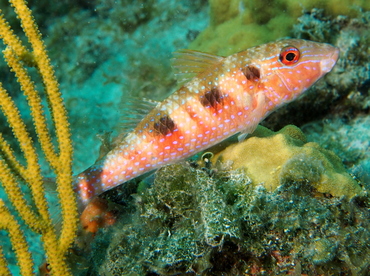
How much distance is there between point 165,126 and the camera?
3.42 metres

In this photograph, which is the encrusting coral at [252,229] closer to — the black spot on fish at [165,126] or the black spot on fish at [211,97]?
the black spot on fish at [165,126]

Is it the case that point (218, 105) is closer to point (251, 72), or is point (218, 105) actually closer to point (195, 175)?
point (251, 72)

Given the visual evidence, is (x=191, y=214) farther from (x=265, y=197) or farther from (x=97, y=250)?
(x=97, y=250)

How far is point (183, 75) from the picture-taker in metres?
3.67

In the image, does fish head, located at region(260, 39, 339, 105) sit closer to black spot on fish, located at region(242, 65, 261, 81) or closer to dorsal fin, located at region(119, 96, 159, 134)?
black spot on fish, located at region(242, 65, 261, 81)

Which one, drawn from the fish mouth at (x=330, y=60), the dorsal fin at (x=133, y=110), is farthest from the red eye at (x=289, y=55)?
the dorsal fin at (x=133, y=110)

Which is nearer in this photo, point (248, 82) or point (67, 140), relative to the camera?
point (67, 140)

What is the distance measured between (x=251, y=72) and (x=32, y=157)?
2.64m

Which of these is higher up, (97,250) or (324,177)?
(324,177)

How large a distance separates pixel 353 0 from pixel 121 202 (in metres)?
6.12

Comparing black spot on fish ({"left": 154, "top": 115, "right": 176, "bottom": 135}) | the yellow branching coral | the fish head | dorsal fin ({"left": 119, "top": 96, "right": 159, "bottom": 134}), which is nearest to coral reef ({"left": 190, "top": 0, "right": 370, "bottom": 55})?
the fish head

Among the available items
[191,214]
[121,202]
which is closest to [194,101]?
[191,214]

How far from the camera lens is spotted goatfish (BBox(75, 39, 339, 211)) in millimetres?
3326

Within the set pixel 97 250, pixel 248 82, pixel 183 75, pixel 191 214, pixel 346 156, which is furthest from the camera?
pixel 346 156
